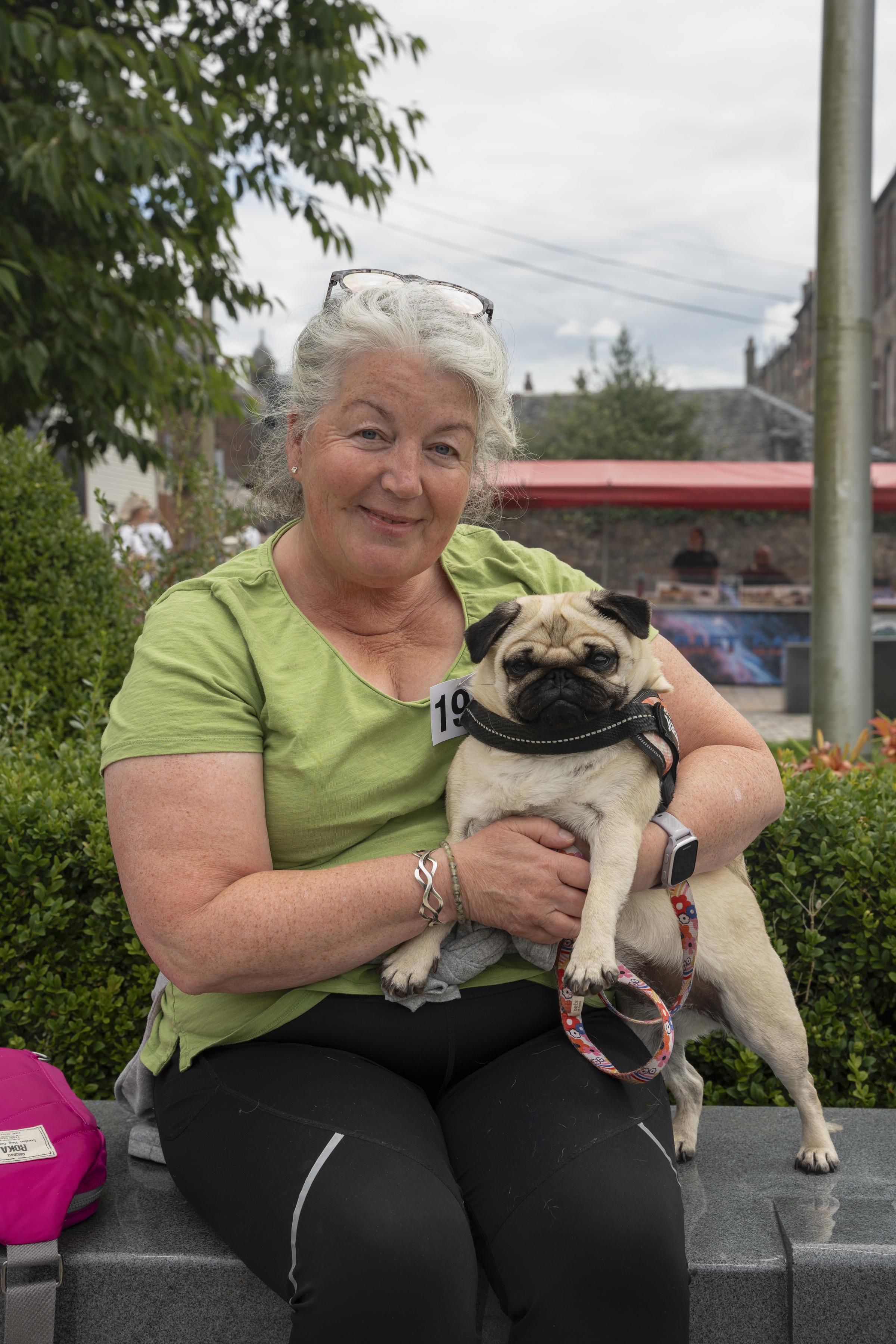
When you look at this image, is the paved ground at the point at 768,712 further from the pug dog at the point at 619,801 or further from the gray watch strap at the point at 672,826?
the gray watch strap at the point at 672,826

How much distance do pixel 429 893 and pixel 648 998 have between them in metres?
0.52

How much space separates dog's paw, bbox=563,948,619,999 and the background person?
13.8 meters

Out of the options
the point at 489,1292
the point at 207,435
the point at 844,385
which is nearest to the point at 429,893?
the point at 489,1292

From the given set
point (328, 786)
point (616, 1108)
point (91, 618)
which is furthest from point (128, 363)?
point (616, 1108)

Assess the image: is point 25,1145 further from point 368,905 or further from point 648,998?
point 648,998

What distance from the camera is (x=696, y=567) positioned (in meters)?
16.0

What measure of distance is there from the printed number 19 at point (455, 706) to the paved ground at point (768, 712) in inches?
305

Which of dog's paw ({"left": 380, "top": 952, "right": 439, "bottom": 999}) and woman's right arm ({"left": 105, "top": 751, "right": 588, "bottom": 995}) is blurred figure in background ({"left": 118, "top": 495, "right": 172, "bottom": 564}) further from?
dog's paw ({"left": 380, "top": 952, "right": 439, "bottom": 999})

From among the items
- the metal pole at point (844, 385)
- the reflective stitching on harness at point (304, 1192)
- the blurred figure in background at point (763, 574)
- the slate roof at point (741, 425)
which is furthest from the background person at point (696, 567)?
the slate roof at point (741, 425)

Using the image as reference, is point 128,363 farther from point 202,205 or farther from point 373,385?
point 373,385

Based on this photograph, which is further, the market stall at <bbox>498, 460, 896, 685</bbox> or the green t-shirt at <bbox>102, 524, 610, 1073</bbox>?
the market stall at <bbox>498, 460, 896, 685</bbox>

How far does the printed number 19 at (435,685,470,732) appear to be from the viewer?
229 centimetres

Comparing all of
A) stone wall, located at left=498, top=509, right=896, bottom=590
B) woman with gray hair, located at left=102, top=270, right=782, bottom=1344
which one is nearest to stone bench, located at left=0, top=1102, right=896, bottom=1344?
woman with gray hair, located at left=102, top=270, right=782, bottom=1344

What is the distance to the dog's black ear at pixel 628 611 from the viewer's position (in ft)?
7.68
